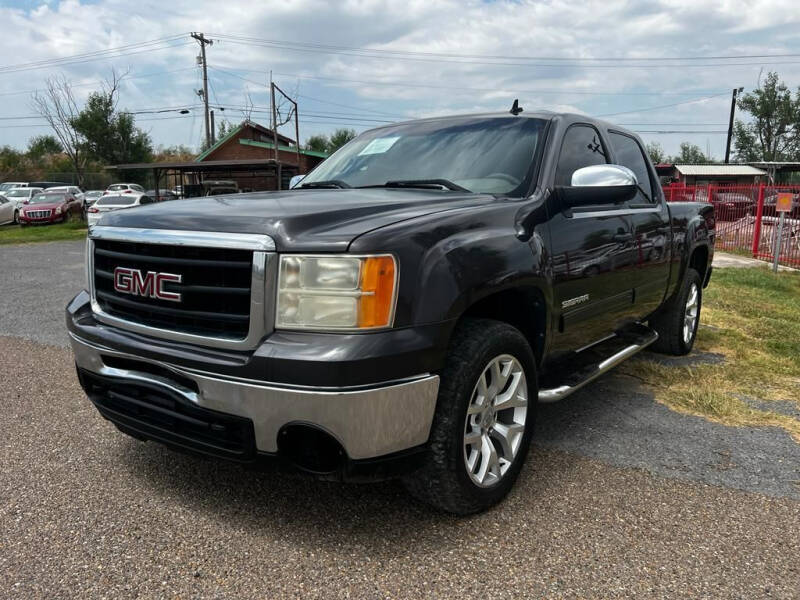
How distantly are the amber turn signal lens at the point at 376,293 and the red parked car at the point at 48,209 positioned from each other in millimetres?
27203

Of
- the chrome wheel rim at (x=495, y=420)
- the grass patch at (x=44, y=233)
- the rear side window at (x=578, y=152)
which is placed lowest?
the grass patch at (x=44, y=233)

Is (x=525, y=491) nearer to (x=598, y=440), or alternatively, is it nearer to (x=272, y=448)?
(x=598, y=440)

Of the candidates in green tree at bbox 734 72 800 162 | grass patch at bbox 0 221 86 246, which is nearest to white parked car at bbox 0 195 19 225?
grass patch at bbox 0 221 86 246

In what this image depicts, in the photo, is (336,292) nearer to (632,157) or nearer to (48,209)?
(632,157)

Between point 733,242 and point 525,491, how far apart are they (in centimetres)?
1563

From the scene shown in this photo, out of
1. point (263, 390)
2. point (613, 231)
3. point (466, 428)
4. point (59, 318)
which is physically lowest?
point (59, 318)

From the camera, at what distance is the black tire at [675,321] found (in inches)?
204

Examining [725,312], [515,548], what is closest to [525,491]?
[515,548]

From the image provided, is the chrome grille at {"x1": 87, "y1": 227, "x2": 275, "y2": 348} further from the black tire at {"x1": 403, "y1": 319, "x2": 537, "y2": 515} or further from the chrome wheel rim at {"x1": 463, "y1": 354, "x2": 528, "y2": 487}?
the chrome wheel rim at {"x1": 463, "y1": 354, "x2": 528, "y2": 487}

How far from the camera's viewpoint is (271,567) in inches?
92.3

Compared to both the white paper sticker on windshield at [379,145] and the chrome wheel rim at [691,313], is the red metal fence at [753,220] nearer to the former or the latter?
the chrome wheel rim at [691,313]

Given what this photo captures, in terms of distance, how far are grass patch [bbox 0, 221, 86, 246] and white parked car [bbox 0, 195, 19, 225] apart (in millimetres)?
347

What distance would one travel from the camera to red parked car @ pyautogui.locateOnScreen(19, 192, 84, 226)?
25.3 m

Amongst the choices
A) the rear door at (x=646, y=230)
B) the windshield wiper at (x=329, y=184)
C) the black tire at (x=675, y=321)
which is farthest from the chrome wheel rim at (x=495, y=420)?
the black tire at (x=675, y=321)
